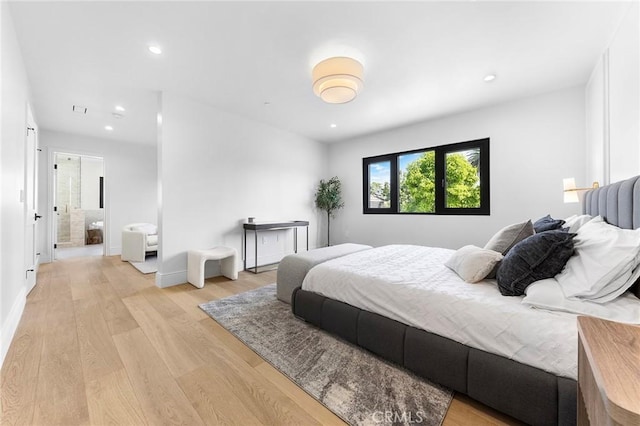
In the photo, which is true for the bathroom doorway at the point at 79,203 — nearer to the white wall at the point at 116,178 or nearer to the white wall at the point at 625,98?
the white wall at the point at 116,178

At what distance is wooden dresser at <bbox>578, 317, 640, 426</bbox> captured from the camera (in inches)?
14.7

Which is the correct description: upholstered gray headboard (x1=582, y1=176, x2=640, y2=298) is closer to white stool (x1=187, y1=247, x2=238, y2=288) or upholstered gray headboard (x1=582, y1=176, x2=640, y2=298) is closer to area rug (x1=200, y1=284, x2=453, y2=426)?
area rug (x1=200, y1=284, x2=453, y2=426)

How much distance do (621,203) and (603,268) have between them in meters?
0.72

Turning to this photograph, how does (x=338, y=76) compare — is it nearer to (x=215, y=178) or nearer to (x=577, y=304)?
(x=577, y=304)

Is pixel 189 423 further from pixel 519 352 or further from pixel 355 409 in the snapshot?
pixel 519 352

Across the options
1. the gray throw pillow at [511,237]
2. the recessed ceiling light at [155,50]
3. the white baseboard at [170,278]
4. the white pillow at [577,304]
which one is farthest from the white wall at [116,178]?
the white pillow at [577,304]

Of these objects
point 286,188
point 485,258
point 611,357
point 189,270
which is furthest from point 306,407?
point 286,188

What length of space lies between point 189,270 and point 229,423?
101 inches

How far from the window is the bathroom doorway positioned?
24.0 feet

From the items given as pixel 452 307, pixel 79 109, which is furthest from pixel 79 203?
pixel 452 307

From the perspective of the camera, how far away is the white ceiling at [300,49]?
1.88m

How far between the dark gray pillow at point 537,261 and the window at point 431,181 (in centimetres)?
246

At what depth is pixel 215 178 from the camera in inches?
150

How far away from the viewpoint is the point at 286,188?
4.92m
